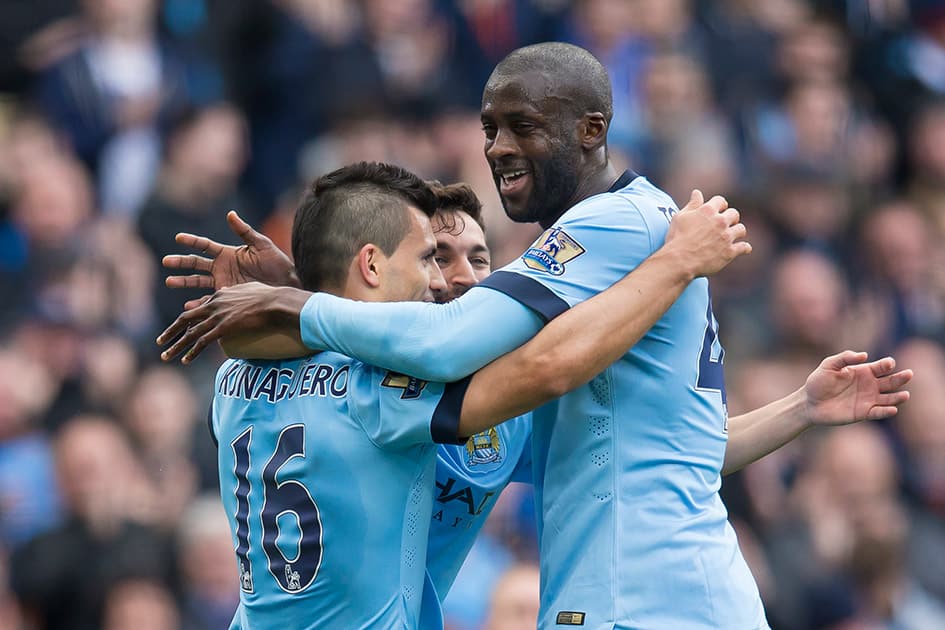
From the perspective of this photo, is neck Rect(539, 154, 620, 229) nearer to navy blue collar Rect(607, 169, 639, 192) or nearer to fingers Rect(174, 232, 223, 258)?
navy blue collar Rect(607, 169, 639, 192)

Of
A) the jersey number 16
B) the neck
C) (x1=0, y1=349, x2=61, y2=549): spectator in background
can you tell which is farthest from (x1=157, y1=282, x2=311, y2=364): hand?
(x1=0, y1=349, x2=61, y2=549): spectator in background

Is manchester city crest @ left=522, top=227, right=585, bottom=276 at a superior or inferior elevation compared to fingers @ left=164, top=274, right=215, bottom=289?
inferior

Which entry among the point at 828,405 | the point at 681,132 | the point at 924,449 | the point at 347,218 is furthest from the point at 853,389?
the point at 681,132

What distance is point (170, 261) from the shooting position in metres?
4.68

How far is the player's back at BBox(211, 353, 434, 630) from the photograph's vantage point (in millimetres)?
4270

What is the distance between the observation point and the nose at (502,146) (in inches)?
180

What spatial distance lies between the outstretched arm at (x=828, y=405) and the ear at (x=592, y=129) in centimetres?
100

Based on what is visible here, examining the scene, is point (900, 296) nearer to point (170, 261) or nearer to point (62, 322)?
point (62, 322)

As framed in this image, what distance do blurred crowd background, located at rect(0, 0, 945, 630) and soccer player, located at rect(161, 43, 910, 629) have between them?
7.15 ft

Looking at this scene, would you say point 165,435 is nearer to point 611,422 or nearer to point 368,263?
point 368,263

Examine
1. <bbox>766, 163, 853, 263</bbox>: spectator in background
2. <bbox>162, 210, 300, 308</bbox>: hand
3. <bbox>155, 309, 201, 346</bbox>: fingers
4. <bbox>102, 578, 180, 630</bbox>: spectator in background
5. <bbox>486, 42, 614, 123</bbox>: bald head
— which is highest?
<bbox>766, 163, 853, 263</bbox>: spectator in background

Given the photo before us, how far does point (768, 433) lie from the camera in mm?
5039

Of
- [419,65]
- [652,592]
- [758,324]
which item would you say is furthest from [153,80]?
[652,592]

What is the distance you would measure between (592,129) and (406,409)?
101 cm
